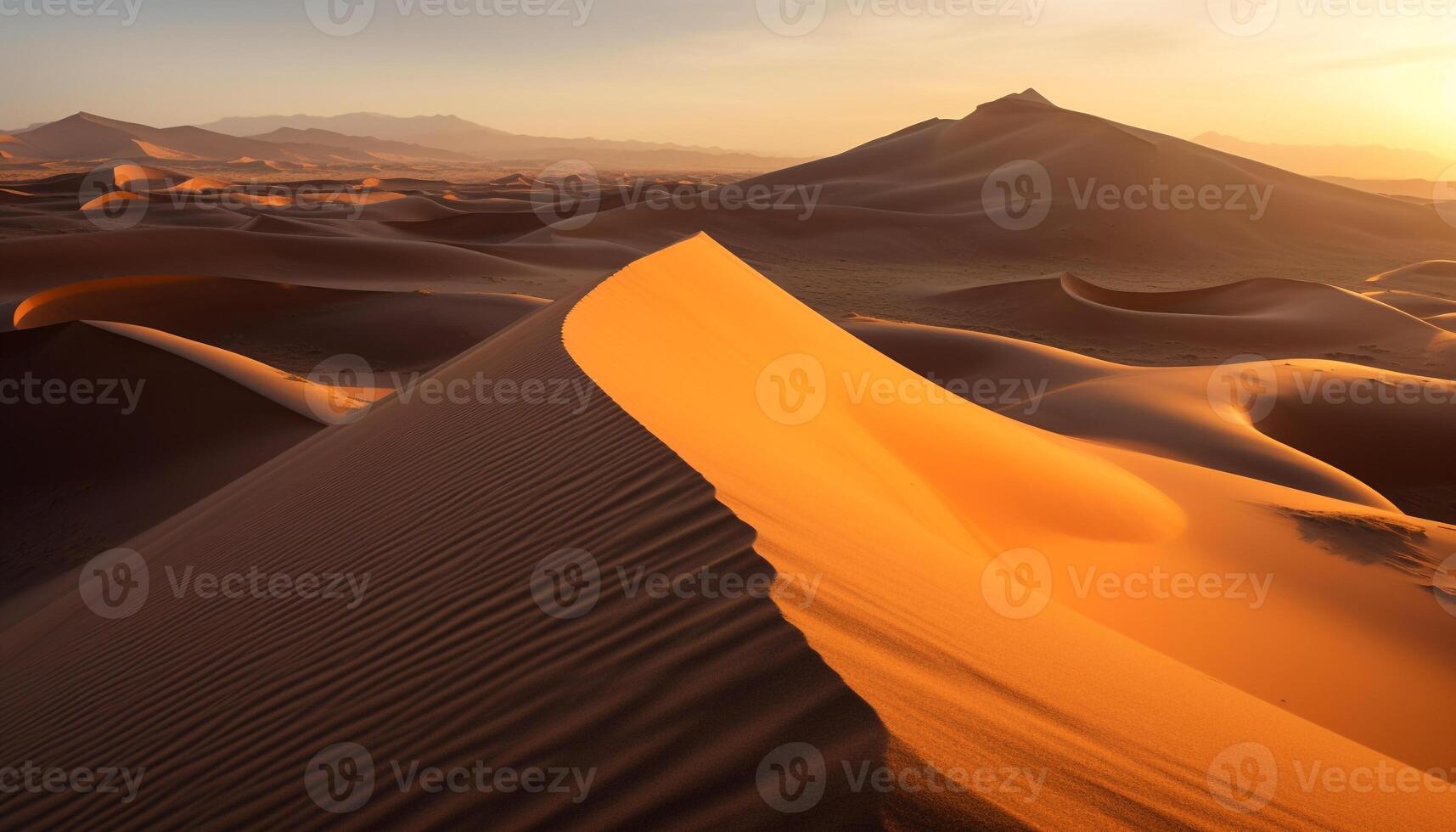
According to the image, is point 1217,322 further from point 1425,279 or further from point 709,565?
point 709,565

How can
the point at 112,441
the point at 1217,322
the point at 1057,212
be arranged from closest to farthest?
the point at 112,441
the point at 1217,322
the point at 1057,212

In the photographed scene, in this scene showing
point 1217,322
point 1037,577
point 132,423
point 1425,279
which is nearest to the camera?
point 1037,577

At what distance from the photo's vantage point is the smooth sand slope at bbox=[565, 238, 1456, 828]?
2119mm

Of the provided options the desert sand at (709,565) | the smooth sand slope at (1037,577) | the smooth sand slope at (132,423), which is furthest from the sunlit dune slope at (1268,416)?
the smooth sand slope at (132,423)

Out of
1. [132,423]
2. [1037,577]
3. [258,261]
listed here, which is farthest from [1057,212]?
[1037,577]

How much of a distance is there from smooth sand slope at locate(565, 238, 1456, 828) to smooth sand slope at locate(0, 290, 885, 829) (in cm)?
19

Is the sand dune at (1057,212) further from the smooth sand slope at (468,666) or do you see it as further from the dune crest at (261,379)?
the smooth sand slope at (468,666)

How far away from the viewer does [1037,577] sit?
5164mm

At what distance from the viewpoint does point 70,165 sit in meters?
97.4

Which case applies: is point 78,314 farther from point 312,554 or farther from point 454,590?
point 454,590

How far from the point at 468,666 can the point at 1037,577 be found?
368 cm

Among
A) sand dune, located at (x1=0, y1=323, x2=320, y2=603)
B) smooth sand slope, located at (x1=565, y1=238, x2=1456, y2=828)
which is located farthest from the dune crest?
smooth sand slope, located at (x1=565, y1=238, x2=1456, y2=828)

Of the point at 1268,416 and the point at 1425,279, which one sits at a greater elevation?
the point at 1268,416

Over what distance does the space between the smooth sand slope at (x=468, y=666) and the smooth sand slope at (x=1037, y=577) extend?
191mm
